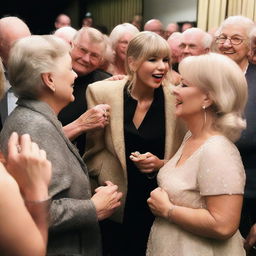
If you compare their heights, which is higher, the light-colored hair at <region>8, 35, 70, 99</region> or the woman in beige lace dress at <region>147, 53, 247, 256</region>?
the light-colored hair at <region>8, 35, 70, 99</region>

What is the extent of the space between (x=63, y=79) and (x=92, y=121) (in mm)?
575

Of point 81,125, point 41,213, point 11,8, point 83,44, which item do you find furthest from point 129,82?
point 11,8

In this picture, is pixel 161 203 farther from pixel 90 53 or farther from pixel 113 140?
pixel 90 53

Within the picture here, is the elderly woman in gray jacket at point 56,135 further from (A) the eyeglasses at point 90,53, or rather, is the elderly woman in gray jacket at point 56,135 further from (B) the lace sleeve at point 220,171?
(A) the eyeglasses at point 90,53

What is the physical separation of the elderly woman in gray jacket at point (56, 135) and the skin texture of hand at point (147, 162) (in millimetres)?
402

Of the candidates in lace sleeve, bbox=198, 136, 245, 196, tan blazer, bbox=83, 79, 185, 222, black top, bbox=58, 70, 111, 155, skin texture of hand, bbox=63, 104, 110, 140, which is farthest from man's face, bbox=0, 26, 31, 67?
lace sleeve, bbox=198, 136, 245, 196

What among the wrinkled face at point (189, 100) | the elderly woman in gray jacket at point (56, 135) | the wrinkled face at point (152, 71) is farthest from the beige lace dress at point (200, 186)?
the wrinkled face at point (152, 71)

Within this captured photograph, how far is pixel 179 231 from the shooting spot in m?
1.98

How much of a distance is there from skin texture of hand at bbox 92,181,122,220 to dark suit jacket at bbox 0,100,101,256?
5 cm

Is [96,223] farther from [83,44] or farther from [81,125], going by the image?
[83,44]

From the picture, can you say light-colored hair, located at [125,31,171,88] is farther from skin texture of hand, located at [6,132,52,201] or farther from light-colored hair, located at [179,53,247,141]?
skin texture of hand, located at [6,132,52,201]

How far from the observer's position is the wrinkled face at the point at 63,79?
198 centimetres

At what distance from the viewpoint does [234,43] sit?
3.21 m

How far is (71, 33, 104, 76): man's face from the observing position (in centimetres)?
331
